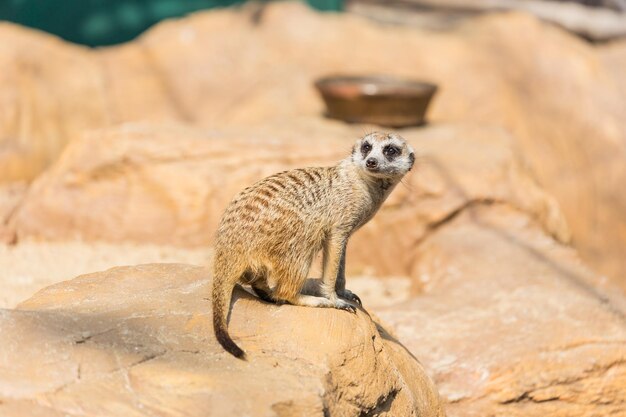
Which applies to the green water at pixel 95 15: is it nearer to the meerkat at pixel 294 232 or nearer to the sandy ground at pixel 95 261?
the sandy ground at pixel 95 261

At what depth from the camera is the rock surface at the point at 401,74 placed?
5984mm

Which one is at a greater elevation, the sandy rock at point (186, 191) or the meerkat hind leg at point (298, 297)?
the meerkat hind leg at point (298, 297)

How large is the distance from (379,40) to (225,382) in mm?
5131

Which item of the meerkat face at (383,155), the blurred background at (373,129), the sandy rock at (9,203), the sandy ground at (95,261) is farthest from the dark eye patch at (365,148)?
the sandy rock at (9,203)

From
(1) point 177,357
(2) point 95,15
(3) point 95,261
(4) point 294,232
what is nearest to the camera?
(1) point 177,357

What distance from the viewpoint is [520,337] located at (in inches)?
127

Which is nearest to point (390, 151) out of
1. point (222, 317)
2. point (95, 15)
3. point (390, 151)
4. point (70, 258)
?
point (390, 151)

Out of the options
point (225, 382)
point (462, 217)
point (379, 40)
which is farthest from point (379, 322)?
point (379, 40)

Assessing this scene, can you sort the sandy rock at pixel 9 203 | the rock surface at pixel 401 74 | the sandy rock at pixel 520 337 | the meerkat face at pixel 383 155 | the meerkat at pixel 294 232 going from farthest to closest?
the rock surface at pixel 401 74, the sandy rock at pixel 9 203, the sandy rock at pixel 520 337, the meerkat face at pixel 383 155, the meerkat at pixel 294 232

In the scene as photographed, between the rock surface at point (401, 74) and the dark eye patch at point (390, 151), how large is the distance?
303cm

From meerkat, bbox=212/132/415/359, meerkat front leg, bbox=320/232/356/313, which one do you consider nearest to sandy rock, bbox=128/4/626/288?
meerkat, bbox=212/132/415/359

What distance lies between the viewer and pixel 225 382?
6.24ft

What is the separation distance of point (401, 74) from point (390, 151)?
3.91m

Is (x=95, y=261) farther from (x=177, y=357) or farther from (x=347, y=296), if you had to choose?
(x=177, y=357)
